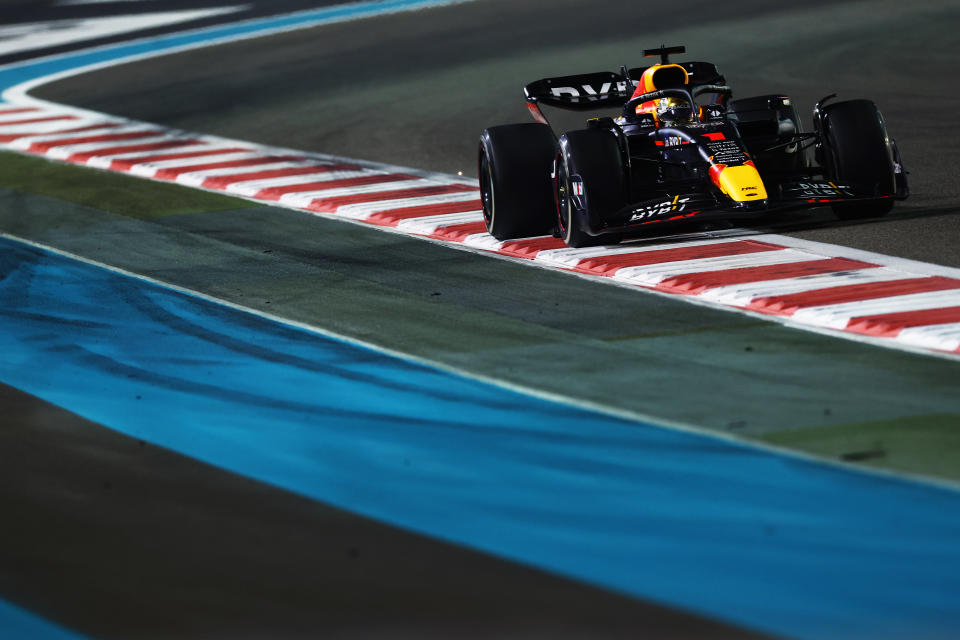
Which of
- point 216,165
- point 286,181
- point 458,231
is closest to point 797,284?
point 458,231

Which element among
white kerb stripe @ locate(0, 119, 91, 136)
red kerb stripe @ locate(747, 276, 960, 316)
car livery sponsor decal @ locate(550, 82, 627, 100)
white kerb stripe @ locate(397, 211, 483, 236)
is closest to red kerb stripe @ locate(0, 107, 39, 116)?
white kerb stripe @ locate(0, 119, 91, 136)

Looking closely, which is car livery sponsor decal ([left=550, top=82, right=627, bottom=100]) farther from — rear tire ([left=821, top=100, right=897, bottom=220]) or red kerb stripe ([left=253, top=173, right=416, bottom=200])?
red kerb stripe ([left=253, top=173, right=416, bottom=200])

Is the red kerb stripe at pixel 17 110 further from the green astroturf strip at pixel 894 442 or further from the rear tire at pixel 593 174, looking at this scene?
the green astroturf strip at pixel 894 442

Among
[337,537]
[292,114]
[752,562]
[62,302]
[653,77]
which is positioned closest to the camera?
[752,562]

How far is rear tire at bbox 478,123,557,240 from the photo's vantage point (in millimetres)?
11672

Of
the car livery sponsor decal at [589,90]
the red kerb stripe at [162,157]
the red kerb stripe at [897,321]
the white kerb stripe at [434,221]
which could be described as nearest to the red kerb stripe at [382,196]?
the white kerb stripe at [434,221]

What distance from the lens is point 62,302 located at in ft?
34.7

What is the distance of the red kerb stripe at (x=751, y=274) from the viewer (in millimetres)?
9945

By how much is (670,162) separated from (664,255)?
742 mm

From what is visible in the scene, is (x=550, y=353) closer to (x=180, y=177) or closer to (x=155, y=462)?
(x=155, y=462)

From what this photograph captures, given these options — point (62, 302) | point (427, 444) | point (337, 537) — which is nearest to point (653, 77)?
point (62, 302)

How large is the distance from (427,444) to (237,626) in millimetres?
Result: 2070

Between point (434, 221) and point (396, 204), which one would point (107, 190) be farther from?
point (434, 221)

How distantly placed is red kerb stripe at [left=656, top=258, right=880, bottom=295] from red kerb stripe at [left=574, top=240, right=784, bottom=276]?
1.72 ft
